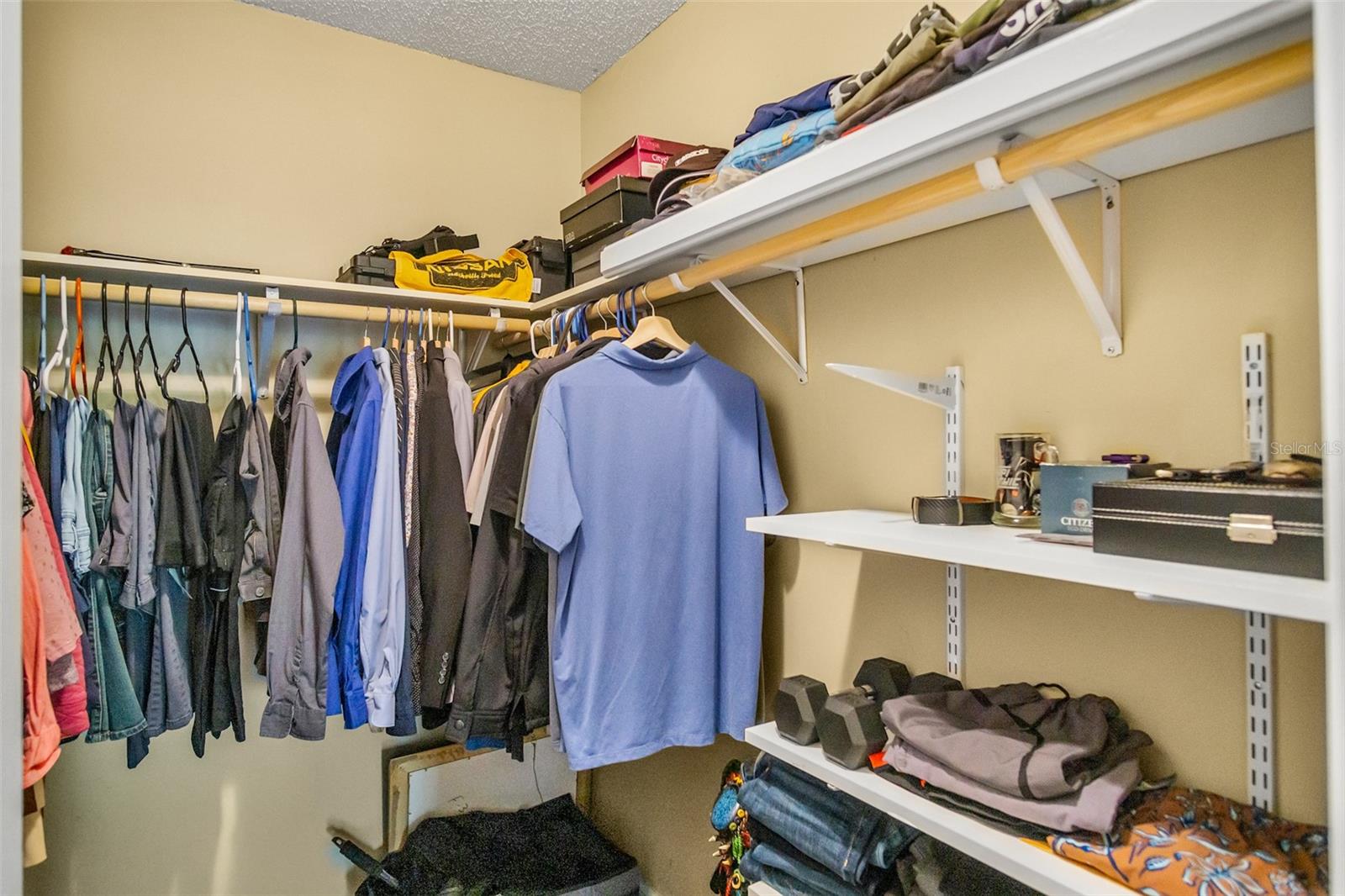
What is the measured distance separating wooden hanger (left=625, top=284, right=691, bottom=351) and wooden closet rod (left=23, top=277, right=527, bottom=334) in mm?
547

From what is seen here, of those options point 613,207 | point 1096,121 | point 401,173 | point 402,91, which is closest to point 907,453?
point 1096,121

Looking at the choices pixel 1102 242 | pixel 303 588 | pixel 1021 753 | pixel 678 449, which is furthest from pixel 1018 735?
pixel 303 588

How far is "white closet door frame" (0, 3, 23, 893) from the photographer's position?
0.51 metres

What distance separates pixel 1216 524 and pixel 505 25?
7.26ft

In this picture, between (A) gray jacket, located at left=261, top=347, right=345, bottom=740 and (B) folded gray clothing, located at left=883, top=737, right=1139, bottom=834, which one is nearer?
(B) folded gray clothing, located at left=883, top=737, right=1139, bottom=834

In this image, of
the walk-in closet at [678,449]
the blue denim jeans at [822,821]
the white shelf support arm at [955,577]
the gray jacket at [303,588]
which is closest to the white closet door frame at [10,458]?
the walk-in closet at [678,449]

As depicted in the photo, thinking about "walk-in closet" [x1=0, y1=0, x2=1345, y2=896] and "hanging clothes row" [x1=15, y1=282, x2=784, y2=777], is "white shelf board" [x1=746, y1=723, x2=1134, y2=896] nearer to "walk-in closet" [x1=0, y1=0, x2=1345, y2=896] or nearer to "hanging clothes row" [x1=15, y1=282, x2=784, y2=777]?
"walk-in closet" [x1=0, y1=0, x2=1345, y2=896]

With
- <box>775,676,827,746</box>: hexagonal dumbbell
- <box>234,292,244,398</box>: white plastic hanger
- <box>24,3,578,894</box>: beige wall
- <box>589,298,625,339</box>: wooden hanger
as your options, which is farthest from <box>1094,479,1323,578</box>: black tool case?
<box>24,3,578,894</box>: beige wall

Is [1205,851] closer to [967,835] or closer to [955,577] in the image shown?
[967,835]

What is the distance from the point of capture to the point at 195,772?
2000 millimetres

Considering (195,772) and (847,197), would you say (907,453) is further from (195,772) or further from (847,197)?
(195,772)

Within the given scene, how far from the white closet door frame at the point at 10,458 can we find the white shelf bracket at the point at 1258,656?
126 centimetres

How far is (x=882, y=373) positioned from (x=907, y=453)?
0.29 metres

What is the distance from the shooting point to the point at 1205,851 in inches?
32.0
